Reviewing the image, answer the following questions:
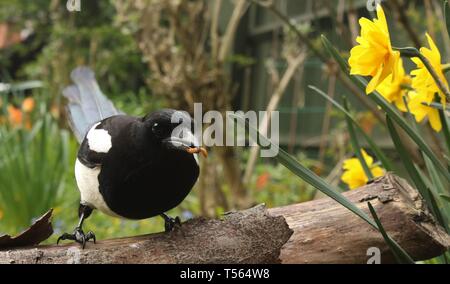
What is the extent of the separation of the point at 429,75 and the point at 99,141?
0.50 m

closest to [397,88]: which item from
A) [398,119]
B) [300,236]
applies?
[398,119]

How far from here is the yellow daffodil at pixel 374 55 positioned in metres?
0.86

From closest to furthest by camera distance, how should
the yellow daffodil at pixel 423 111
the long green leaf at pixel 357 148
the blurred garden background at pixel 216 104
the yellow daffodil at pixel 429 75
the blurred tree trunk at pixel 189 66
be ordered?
the yellow daffodil at pixel 429 75 → the yellow daffodil at pixel 423 111 → the long green leaf at pixel 357 148 → the blurred garden background at pixel 216 104 → the blurred tree trunk at pixel 189 66

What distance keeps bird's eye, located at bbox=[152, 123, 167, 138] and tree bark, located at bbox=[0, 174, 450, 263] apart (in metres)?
0.16

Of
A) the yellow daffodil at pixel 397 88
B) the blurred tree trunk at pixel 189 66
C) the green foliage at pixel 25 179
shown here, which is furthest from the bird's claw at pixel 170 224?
A: the green foliage at pixel 25 179

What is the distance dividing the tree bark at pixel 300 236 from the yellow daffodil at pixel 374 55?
202 millimetres

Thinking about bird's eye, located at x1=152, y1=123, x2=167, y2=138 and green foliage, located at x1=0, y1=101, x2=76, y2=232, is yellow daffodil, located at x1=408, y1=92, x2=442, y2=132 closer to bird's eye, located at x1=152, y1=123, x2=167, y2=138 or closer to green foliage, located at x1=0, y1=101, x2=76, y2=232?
bird's eye, located at x1=152, y1=123, x2=167, y2=138

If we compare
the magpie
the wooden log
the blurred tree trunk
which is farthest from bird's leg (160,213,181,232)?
the blurred tree trunk

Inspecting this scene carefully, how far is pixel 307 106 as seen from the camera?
3.98 metres

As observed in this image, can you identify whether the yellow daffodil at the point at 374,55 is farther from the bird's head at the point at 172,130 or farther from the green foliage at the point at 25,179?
the green foliage at the point at 25,179
